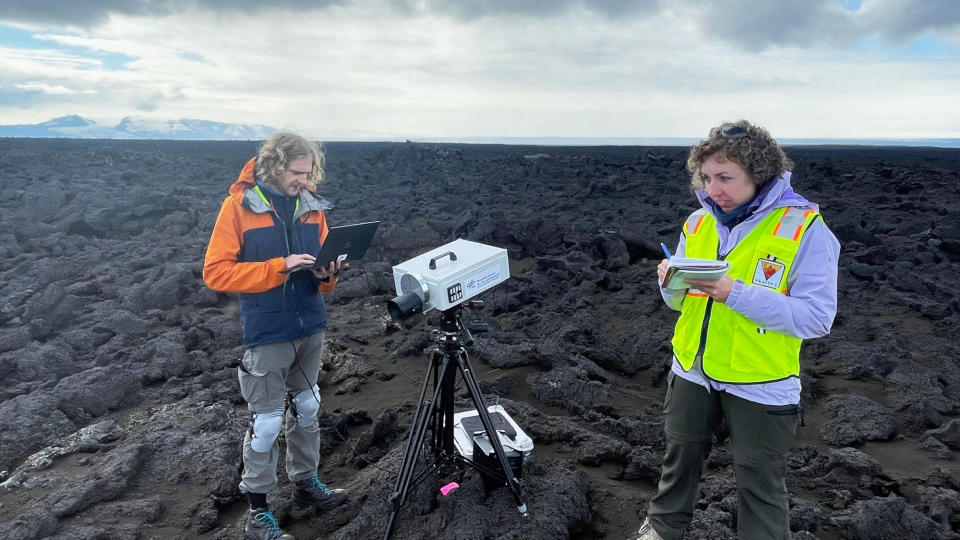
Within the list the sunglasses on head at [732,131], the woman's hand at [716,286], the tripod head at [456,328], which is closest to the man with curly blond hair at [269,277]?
the tripod head at [456,328]

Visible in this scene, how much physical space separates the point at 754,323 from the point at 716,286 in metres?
0.22

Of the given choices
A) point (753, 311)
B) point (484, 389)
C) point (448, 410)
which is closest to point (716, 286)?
point (753, 311)

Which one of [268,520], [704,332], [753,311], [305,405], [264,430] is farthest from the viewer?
[305,405]

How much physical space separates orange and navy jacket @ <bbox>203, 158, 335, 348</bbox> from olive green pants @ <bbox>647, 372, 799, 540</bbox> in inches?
76.7

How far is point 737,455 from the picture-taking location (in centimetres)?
228

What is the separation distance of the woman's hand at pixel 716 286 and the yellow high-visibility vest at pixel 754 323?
0.09 meters

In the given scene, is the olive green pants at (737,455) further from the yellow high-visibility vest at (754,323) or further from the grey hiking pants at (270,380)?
the grey hiking pants at (270,380)

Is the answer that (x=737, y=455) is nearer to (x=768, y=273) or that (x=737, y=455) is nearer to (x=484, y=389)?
(x=768, y=273)

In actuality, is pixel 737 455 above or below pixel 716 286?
below

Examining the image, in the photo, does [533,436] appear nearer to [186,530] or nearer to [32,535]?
[186,530]

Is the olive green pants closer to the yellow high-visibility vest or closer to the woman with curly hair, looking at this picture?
the woman with curly hair

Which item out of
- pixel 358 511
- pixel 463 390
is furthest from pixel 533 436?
pixel 358 511

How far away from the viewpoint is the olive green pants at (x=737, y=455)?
2.21 meters

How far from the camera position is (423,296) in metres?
2.71
